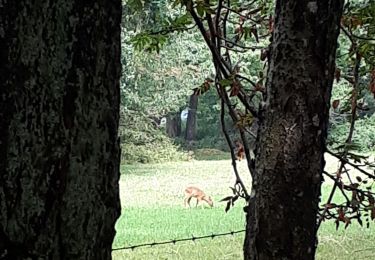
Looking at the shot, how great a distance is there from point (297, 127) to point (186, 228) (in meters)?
3.86

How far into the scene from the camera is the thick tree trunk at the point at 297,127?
3.95ft

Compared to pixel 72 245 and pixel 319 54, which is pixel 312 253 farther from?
pixel 72 245

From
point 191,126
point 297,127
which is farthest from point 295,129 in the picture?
point 191,126

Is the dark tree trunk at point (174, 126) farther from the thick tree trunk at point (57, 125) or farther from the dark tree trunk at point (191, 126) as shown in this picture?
the thick tree trunk at point (57, 125)

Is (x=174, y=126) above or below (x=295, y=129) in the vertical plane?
above

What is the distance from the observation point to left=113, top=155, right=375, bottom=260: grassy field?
13.3ft

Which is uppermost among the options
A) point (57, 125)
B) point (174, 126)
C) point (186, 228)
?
point (174, 126)

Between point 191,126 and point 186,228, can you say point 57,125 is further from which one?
point 191,126

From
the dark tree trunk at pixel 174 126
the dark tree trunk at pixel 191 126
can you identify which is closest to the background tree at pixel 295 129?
the dark tree trunk at pixel 174 126

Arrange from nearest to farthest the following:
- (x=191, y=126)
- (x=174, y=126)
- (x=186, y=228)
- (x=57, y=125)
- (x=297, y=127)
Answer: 1. (x=57, y=125)
2. (x=297, y=127)
3. (x=186, y=228)
4. (x=174, y=126)
5. (x=191, y=126)

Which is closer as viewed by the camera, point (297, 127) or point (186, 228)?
point (297, 127)

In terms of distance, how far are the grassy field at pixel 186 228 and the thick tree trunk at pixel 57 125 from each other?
127 inches

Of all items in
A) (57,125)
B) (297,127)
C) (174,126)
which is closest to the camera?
(57,125)

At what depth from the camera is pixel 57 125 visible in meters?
0.51
